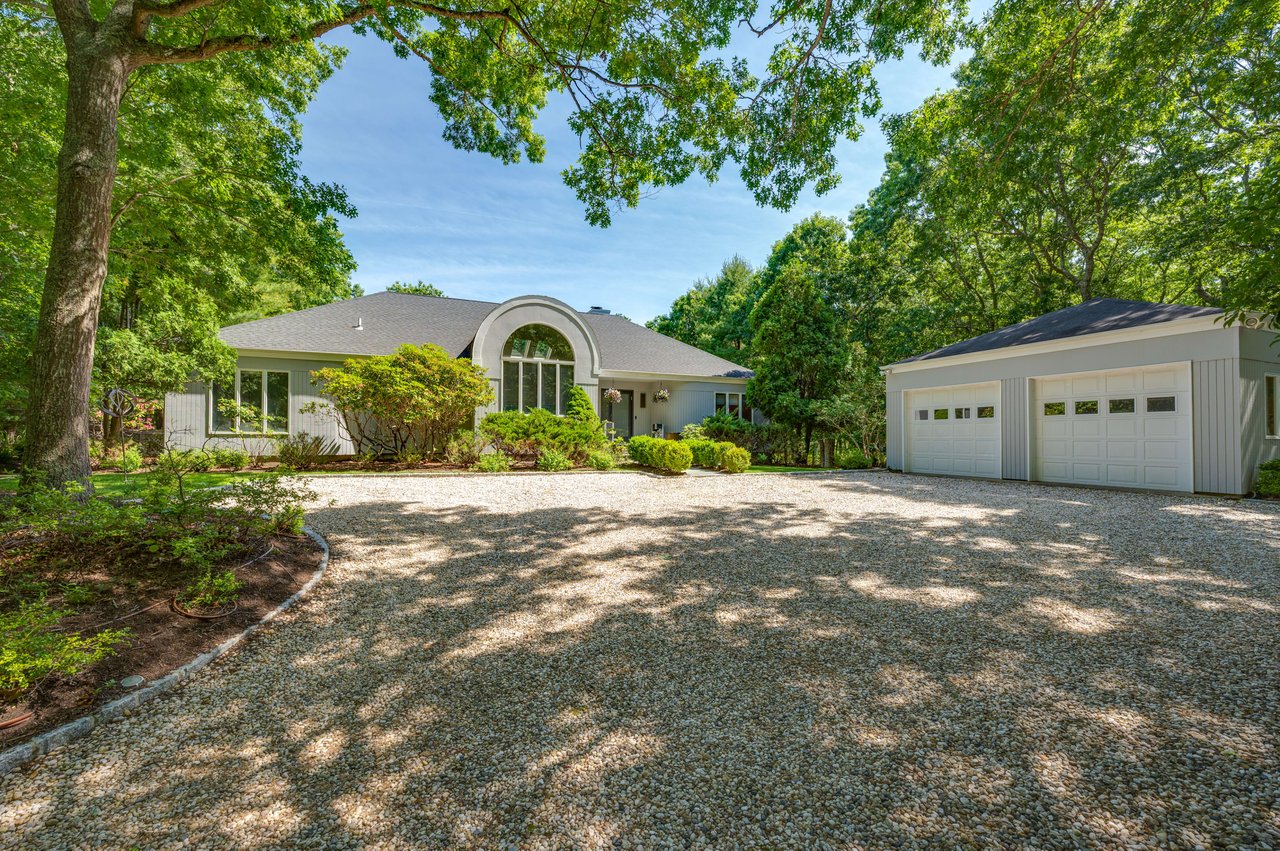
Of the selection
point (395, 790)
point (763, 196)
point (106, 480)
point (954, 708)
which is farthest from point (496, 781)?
point (106, 480)

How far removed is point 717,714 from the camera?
2521 millimetres

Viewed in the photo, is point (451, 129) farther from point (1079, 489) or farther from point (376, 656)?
point (1079, 489)

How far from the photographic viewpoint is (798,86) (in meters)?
7.31

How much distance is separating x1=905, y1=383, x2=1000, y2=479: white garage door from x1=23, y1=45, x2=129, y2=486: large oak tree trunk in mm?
15216

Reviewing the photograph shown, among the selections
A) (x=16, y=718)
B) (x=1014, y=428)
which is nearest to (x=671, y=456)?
(x=1014, y=428)

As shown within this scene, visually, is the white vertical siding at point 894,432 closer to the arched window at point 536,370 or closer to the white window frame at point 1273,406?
the white window frame at point 1273,406

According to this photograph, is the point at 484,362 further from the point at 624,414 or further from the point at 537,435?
the point at 624,414

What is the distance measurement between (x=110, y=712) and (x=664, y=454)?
1008 cm

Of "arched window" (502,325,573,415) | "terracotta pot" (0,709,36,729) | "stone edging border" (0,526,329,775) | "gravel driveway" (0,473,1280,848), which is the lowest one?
"gravel driveway" (0,473,1280,848)

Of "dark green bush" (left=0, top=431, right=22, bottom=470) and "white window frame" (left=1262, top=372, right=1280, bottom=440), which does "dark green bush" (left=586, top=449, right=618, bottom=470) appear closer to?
"white window frame" (left=1262, top=372, right=1280, bottom=440)

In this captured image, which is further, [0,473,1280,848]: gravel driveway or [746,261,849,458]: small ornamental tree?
[746,261,849,458]: small ornamental tree

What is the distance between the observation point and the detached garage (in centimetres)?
875

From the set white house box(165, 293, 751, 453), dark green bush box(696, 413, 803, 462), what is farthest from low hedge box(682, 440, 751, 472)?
white house box(165, 293, 751, 453)

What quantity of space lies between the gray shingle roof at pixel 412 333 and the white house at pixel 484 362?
0.04 metres
